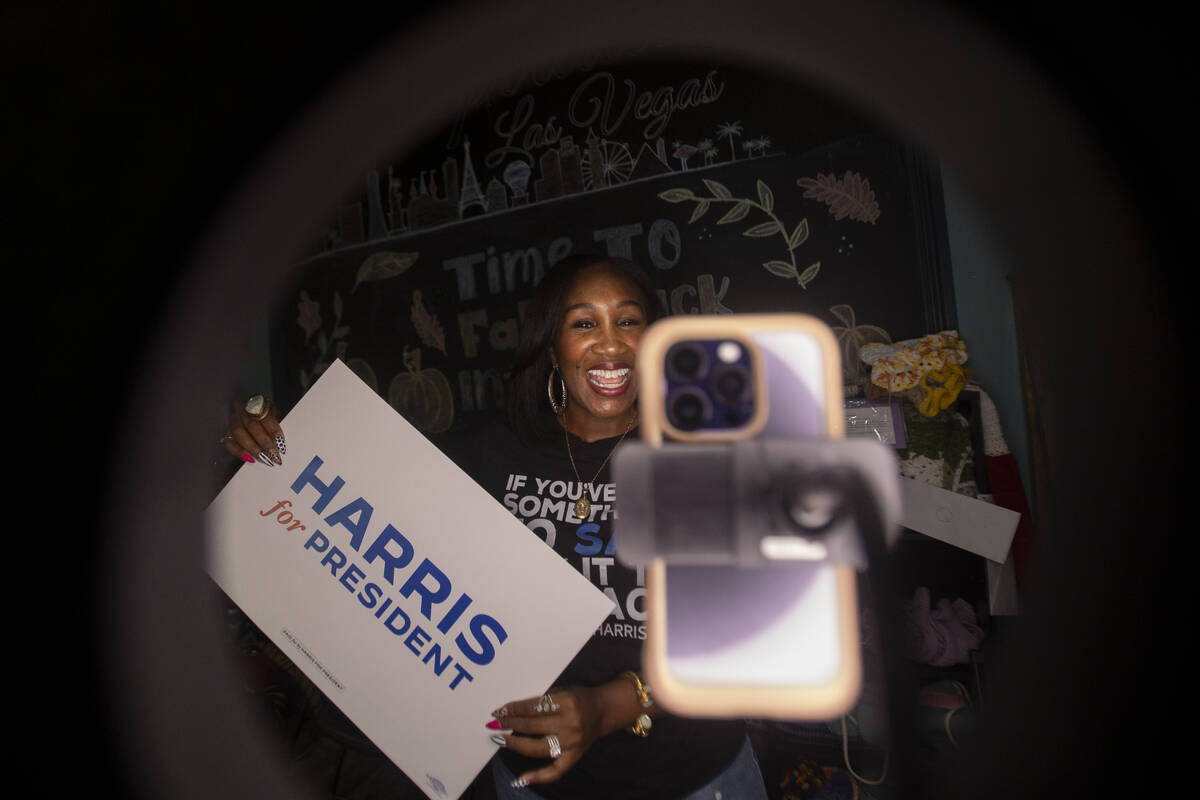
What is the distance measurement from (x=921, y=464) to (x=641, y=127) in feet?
5.13

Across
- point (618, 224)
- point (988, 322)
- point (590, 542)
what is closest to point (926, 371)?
point (988, 322)

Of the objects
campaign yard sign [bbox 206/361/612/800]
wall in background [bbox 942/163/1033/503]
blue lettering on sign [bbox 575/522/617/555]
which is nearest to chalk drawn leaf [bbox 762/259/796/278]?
wall in background [bbox 942/163/1033/503]

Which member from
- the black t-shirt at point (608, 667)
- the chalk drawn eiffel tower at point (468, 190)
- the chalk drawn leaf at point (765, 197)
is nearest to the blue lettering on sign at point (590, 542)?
the black t-shirt at point (608, 667)

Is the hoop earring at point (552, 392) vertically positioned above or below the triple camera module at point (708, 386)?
below

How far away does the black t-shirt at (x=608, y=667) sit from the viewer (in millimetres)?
925

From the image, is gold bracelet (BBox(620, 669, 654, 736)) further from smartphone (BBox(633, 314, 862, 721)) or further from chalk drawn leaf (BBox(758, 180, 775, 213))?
chalk drawn leaf (BBox(758, 180, 775, 213))

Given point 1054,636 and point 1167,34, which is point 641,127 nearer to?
point 1167,34

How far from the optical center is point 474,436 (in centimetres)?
117

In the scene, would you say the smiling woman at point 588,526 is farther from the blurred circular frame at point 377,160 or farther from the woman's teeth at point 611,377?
the blurred circular frame at point 377,160

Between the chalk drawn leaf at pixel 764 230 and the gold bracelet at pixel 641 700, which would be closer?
the gold bracelet at pixel 641 700

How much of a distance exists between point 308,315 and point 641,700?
7.92 ft

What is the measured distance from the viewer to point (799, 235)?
1837 millimetres

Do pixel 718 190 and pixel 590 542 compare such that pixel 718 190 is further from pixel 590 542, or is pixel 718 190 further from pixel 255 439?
pixel 255 439

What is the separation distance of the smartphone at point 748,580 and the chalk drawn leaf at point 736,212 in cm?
158
